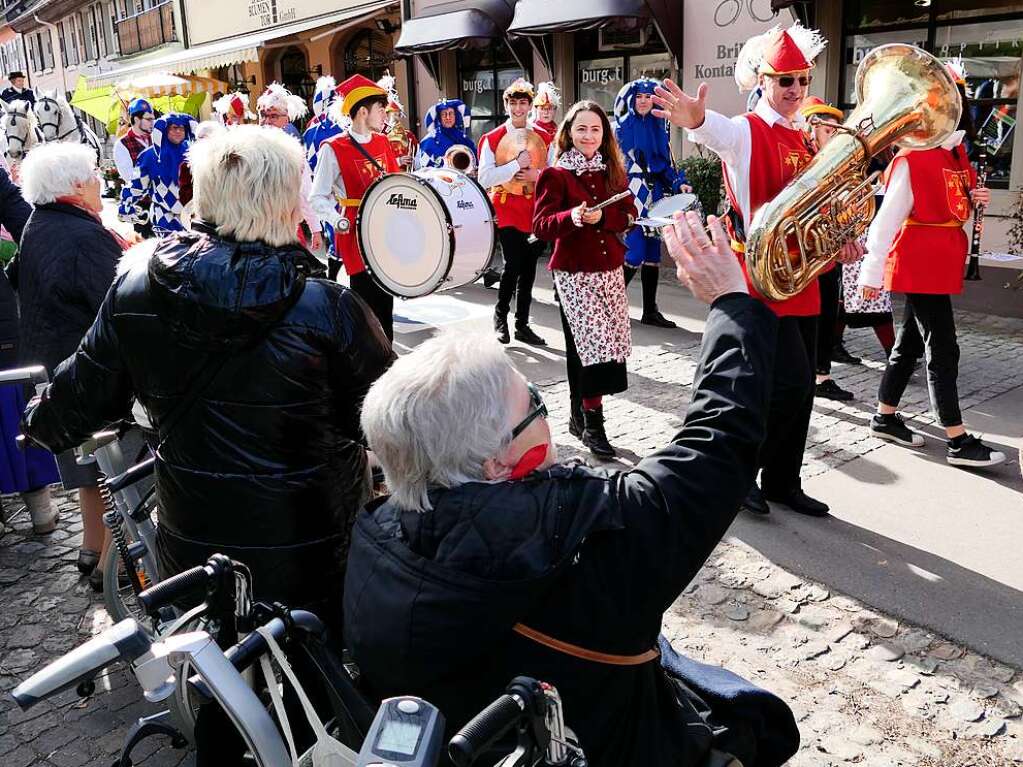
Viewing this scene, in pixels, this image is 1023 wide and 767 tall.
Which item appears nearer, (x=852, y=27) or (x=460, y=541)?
(x=460, y=541)

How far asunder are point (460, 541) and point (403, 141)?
33.0ft

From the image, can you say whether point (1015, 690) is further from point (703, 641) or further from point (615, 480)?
point (615, 480)

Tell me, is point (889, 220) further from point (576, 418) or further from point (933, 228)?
point (576, 418)

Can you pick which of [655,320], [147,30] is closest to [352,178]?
[655,320]

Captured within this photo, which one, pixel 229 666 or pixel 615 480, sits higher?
pixel 615 480

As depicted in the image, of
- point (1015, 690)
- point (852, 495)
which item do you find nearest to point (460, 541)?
point (1015, 690)

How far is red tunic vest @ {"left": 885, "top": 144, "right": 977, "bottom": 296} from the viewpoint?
4508 millimetres

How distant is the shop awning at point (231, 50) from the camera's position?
54.7ft

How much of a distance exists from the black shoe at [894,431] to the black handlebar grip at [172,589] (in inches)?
166

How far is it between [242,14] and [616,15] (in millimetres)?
14521

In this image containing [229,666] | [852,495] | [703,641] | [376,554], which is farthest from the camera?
[852,495]

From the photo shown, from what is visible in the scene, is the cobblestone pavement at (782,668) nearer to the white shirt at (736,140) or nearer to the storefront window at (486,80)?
the white shirt at (736,140)

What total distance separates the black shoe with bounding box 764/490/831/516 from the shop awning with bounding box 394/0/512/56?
9.94 m

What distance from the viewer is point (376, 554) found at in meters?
1.54
